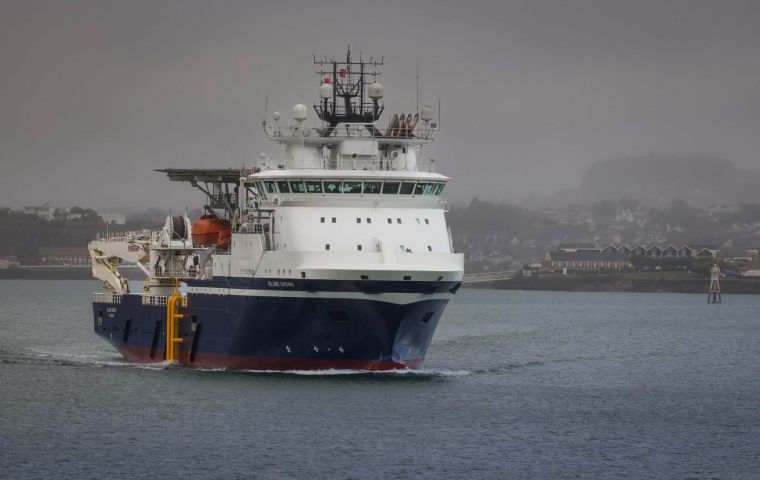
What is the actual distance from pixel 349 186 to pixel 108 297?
1587 cm

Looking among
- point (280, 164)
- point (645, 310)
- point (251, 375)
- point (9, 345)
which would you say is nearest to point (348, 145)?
point (280, 164)

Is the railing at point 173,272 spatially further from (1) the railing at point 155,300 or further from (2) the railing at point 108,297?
(2) the railing at point 108,297

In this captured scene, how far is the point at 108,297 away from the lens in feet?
201

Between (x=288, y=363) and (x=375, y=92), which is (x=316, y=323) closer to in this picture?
(x=288, y=363)

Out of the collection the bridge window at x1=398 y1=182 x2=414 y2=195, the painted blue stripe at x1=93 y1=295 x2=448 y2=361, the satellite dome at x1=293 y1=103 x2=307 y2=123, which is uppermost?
the satellite dome at x1=293 y1=103 x2=307 y2=123

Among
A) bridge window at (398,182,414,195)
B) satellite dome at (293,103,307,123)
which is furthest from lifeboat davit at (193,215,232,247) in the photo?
bridge window at (398,182,414,195)

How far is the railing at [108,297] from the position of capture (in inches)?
2370

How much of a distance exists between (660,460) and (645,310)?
9819cm

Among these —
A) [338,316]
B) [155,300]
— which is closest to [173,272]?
[155,300]

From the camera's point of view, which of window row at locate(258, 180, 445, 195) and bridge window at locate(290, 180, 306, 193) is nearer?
window row at locate(258, 180, 445, 195)

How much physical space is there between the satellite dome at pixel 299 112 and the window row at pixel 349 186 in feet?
8.34

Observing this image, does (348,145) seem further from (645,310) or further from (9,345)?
(645,310)

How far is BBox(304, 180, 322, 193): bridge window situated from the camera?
4953cm

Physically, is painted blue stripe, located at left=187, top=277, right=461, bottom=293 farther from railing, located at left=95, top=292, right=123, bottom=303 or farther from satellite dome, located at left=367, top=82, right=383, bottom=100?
railing, located at left=95, top=292, right=123, bottom=303
